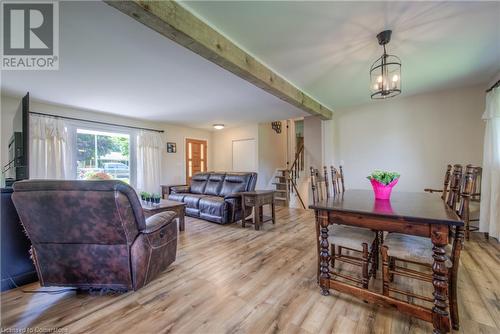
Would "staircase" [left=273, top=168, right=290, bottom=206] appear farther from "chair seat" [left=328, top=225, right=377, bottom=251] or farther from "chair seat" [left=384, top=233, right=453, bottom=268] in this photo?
"chair seat" [left=384, top=233, right=453, bottom=268]

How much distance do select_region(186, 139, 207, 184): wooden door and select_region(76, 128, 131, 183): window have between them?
1.82 m

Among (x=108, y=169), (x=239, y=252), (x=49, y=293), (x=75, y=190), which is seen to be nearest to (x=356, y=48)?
(x=239, y=252)

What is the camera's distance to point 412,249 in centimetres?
160

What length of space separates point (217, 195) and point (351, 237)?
3.41 metres

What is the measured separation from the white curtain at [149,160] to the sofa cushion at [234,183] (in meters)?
2.20

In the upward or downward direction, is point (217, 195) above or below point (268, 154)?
below

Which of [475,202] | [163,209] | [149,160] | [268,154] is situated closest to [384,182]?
[475,202]

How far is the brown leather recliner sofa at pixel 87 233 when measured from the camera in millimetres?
1608

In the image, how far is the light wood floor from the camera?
151 cm

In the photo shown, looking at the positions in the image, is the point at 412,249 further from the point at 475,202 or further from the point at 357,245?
the point at 475,202

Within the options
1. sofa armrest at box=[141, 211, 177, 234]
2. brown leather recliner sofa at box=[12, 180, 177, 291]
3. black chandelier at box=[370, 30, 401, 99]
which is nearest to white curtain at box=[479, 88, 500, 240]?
black chandelier at box=[370, 30, 401, 99]

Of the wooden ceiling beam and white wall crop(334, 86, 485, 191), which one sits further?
white wall crop(334, 86, 485, 191)

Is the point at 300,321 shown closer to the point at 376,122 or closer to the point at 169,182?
the point at 376,122

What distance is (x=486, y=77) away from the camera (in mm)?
3289
